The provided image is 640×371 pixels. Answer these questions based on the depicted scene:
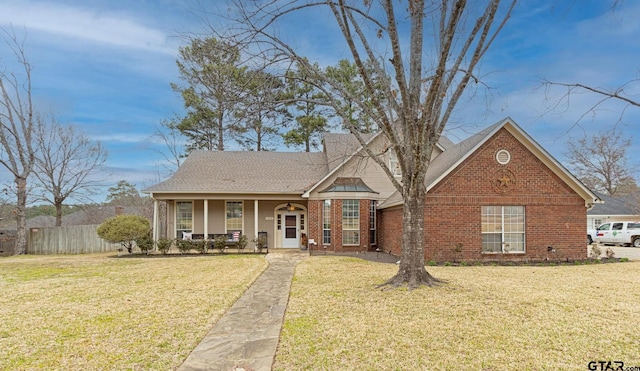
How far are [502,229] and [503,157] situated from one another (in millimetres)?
2549

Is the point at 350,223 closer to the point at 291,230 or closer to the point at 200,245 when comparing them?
the point at 291,230

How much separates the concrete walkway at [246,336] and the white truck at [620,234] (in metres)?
23.2

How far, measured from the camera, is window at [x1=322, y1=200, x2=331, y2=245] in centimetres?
1731

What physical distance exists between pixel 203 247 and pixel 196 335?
12.6 meters

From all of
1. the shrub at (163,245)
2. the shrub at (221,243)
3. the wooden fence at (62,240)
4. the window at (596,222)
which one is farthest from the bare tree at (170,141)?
the window at (596,222)

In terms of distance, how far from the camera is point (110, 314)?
6605 millimetres

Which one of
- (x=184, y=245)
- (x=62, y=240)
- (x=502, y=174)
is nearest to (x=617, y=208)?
(x=502, y=174)

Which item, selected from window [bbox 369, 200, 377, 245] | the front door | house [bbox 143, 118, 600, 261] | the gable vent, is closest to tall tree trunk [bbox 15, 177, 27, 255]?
house [bbox 143, 118, 600, 261]

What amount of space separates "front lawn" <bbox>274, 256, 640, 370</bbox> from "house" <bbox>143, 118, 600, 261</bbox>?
390 centimetres

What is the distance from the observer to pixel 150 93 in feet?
66.5

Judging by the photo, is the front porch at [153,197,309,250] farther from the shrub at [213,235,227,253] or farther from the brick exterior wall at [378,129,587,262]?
the brick exterior wall at [378,129,587,262]

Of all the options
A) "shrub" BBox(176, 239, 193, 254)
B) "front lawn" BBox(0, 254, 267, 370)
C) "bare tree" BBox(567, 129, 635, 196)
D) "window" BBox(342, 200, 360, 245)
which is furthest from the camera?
"bare tree" BBox(567, 129, 635, 196)

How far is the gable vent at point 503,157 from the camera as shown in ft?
45.2

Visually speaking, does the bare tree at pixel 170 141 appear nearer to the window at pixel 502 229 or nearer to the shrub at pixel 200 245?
the shrub at pixel 200 245
